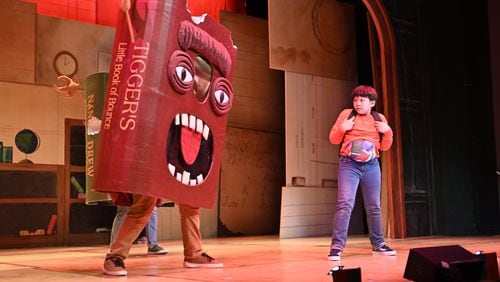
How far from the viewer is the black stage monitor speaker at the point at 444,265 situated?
2627mm

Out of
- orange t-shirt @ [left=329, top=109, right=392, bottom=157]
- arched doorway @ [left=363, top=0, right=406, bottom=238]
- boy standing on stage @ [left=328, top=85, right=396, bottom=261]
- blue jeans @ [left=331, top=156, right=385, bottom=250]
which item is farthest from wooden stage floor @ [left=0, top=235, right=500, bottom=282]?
arched doorway @ [left=363, top=0, right=406, bottom=238]

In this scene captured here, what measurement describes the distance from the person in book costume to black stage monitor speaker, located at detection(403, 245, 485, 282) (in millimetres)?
1219

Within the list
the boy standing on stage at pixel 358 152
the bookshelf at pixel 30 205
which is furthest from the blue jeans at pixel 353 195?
the bookshelf at pixel 30 205

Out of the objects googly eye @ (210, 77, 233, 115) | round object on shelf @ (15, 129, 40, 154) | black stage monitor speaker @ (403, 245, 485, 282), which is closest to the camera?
black stage monitor speaker @ (403, 245, 485, 282)

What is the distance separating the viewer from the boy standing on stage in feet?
15.0

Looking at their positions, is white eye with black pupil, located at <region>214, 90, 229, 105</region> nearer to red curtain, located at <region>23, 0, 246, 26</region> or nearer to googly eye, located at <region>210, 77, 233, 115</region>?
googly eye, located at <region>210, 77, 233, 115</region>

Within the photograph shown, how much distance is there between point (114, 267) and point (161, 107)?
0.86 metres

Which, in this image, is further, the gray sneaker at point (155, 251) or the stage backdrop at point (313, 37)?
the stage backdrop at point (313, 37)

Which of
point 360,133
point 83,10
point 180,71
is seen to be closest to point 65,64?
point 83,10

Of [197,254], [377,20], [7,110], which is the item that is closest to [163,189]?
[197,254]

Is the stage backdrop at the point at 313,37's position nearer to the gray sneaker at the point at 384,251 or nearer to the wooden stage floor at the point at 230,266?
the wooden stage floor at the point at 230,266

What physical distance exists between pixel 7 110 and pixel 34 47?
72 centimetres

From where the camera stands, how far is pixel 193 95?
3492 millimetres

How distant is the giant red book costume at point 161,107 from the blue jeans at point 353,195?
1.22 metres
